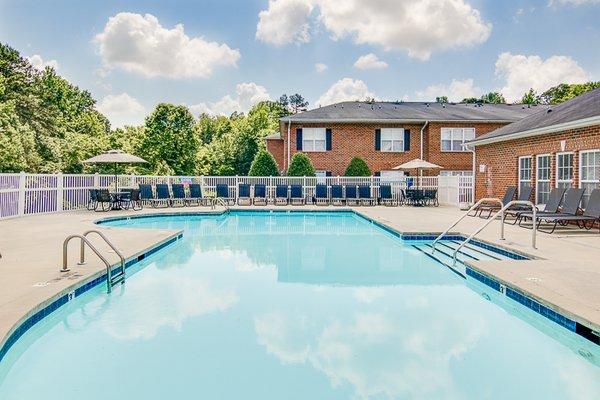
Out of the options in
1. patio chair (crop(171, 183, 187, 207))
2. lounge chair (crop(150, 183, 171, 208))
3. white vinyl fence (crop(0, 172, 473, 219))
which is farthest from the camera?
patio chair (crop(171, 183, 187, 207))

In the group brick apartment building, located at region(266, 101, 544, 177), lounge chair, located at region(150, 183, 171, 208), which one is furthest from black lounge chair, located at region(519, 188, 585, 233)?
brick apartment building, located at region(266, 101, 544, 177)

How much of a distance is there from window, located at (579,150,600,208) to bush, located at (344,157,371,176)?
1196 cm

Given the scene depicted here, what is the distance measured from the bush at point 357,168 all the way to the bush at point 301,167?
1771mm

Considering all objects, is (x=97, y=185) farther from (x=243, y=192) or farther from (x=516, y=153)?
(x=516, y=153)

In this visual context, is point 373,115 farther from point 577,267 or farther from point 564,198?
point 577,267

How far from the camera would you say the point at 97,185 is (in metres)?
17.9

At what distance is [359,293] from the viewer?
255 inches

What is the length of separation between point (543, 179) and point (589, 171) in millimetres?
2027

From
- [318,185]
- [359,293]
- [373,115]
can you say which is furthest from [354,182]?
[359,293]

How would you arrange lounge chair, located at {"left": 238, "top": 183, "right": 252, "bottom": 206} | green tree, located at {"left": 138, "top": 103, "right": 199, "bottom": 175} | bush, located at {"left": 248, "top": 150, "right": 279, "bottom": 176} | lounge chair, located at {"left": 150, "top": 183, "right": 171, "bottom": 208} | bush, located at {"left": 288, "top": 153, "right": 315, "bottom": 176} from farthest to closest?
green tree, located at {"left": 138, "top": 103, "right": 199, "bottom": 175} → bush, located at {"left": 248, "top": 150, "right": 279, "bottom": 176} → bush, located at {"left": 288, "top": 153, "right": 315, "bottom": 176} → lounge chair, located at {"left": 238, "top": 183, "right": 252, "bottom": 206} → lounge chair, located at {"left": 150, "top": 183, "right": 171, "bottom": 208}

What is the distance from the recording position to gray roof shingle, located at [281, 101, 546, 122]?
24.1 meters

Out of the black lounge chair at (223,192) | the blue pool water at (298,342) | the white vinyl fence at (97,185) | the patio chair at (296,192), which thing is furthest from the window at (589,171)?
the black lounge chair at (223,192)

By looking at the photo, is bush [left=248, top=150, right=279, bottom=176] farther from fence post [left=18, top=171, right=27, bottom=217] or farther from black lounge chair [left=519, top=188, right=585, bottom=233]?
black lounge chair [left=519, top=188, right=585, bottom=233]

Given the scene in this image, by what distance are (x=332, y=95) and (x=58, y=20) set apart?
3266 centimetres
